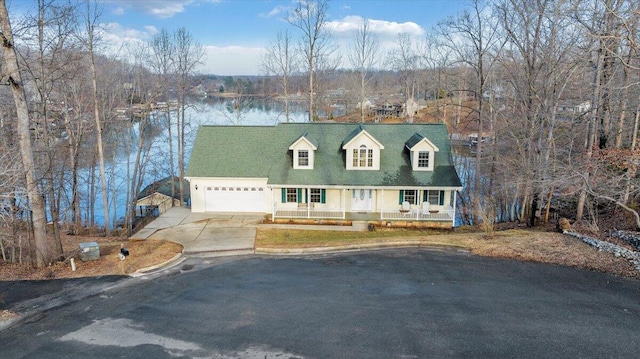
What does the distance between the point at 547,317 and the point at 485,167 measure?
2647 centimetres

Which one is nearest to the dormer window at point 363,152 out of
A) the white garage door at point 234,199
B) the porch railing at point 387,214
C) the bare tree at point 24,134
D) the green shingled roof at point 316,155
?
the green shingled roof at point 316,155

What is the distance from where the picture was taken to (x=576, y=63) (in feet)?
58.0

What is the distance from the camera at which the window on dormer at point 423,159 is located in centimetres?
2066

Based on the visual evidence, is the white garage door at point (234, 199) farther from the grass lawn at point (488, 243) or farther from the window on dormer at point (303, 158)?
the grass lawn at point (488, 243)

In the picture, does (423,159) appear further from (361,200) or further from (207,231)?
(207,231)

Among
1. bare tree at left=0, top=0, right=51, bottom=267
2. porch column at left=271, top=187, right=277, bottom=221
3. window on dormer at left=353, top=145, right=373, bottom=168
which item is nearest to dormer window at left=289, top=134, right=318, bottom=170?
porch column at left=271, top=187, right=277, bottom=221

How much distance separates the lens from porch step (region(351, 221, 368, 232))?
762 inches

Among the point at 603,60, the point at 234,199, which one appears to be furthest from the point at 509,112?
the point at 234,199

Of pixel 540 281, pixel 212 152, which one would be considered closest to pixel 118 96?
pixel 212 152

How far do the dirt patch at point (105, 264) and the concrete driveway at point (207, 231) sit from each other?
93cm

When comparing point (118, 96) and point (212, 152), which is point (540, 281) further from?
point (118, 96)

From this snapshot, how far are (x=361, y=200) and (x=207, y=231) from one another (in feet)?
25.2

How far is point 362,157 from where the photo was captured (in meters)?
20.9

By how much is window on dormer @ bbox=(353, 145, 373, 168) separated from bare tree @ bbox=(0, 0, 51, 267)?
43.7 ft
